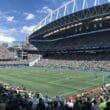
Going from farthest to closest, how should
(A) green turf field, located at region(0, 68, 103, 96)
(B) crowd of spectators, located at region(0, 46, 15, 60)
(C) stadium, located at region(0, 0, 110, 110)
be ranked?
(B) crowd of spectators, located at region(0, 46, 15, 60), (C) stadium, located at region(0, 0, 110, 110), (A) green turf field, located at region(0, 68, 103, 96)

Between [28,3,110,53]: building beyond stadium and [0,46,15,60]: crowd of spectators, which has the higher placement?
[28,3,110,53]: building beyond stadium

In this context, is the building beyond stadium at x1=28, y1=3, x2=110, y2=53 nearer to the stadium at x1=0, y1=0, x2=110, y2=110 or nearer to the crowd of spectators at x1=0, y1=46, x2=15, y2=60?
the stadium at x1=0, y1=0, x2=110, y2=110

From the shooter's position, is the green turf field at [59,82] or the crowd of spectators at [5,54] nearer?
the green turf field at [59,82]

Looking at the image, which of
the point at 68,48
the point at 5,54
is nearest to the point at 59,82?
the point at 68,48

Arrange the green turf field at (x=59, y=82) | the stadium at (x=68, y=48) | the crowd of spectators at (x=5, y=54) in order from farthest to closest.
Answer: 1. the crowd of spectators at (x=5, y=54)
2. the stadium at (x=68, y=48)
3. the green turf field at (x=59, y=82)

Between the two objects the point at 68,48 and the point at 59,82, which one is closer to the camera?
the point at 59,82

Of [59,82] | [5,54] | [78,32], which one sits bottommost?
[59,82]

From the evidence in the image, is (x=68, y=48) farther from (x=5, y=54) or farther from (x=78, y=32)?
(x=5, y=54)

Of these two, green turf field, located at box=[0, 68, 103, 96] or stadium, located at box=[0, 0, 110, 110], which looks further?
stadium, located at box=[0, 0, 110, 110]

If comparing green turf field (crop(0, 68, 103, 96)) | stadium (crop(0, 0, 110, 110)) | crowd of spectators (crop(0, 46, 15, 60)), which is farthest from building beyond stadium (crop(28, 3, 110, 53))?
green turf field (crop(0, 68, 103, 96))

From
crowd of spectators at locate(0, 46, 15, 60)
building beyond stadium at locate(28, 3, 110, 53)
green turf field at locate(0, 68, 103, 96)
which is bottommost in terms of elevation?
green turf field at locate(0, 68, 103, 96)

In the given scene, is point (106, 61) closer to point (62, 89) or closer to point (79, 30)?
point (79, 30)

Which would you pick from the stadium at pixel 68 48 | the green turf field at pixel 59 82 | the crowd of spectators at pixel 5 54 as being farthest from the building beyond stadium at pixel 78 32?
the green turf field at pixel 59 82

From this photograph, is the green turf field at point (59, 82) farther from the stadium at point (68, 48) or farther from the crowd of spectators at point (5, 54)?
the crowd of spectators at point (5, 54)
